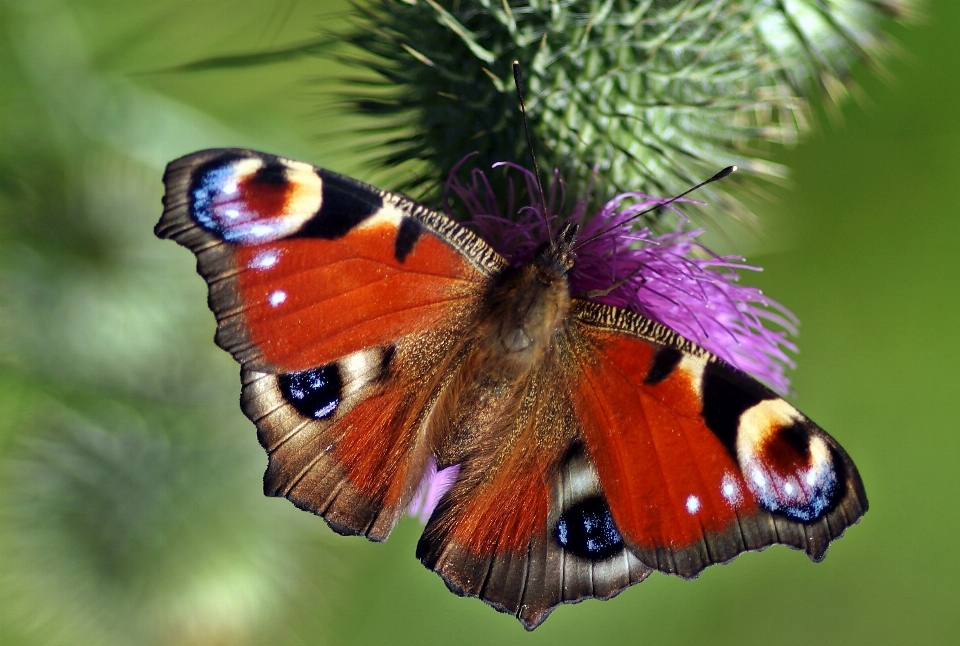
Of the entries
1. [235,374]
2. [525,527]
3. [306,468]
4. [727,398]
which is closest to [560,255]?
[727,398]

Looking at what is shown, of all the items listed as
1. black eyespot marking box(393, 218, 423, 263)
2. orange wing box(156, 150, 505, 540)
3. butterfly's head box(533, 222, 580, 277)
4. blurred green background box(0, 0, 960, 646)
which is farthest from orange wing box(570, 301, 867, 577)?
blurred green background box(0, 0, 960, 646)

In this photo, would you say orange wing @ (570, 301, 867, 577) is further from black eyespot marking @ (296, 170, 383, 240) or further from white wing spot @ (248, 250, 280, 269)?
white wing spot @ (248, 250, 280, 269)

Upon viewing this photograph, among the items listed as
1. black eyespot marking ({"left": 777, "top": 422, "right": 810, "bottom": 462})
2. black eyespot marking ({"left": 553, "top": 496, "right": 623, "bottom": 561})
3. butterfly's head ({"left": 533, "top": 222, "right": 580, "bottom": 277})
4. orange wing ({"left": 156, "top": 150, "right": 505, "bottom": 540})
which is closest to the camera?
black eyespot marking ({"left": 777, "top": 422, "right": 810, "bottom": 462})

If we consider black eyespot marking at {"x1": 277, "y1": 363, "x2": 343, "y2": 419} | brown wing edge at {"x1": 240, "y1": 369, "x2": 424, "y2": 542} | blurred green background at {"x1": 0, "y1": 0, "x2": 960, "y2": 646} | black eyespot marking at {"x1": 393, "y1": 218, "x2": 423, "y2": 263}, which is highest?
black eyespot marking at {"x1": 393, "y1": 218, "x2": 423, "y2": 263}

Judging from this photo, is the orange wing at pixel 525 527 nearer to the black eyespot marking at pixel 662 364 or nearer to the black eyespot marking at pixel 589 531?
the black eyespot marking at pixel 589 531

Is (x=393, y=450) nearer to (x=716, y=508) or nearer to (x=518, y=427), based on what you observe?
(x=518, y=427)

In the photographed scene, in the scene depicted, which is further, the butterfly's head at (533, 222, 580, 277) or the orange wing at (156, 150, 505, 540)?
the butterfly's head at (533, 222, 580, 277)

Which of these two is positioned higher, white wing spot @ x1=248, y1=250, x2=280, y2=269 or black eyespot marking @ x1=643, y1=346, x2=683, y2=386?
black eyespot marking @ x1=643, y1=346, x2=683, y2=386

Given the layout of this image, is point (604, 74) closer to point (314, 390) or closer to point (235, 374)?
point (314, 390)

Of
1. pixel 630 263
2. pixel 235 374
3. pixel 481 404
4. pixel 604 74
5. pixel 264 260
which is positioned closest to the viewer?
pixel 264 260
